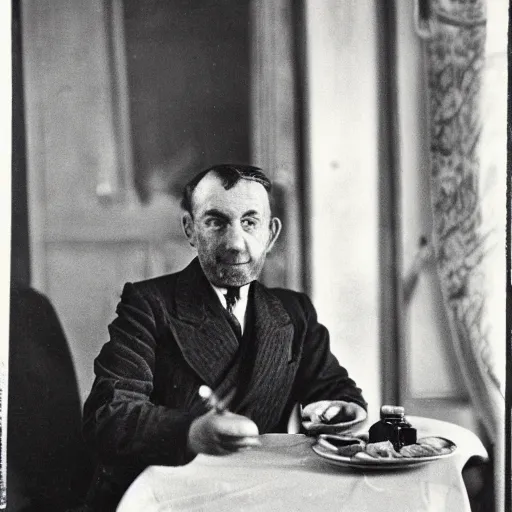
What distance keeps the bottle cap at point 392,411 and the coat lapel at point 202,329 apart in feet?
0.99

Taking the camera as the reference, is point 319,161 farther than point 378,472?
Yes

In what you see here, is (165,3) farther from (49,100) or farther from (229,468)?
(229,468)

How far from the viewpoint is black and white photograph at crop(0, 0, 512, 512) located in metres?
1.32

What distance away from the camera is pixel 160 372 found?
1.34 metres

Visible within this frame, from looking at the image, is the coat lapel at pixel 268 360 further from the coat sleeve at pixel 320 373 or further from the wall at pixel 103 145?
the wall at pixel 103 145

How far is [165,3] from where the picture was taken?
139cm

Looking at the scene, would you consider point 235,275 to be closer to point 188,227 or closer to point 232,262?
point 232,262

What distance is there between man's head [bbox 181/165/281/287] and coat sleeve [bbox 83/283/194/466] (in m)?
0.17

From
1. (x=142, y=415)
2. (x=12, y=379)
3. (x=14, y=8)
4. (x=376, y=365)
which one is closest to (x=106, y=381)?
(x=142, y=415)

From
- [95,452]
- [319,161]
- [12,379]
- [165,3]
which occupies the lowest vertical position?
[95,452]

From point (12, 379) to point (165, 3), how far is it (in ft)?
2.70

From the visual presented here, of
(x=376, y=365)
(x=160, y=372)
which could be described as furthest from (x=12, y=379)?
(x=376, y=365)

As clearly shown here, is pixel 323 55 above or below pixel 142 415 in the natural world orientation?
above

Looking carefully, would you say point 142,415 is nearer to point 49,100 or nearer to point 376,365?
point 376,365
